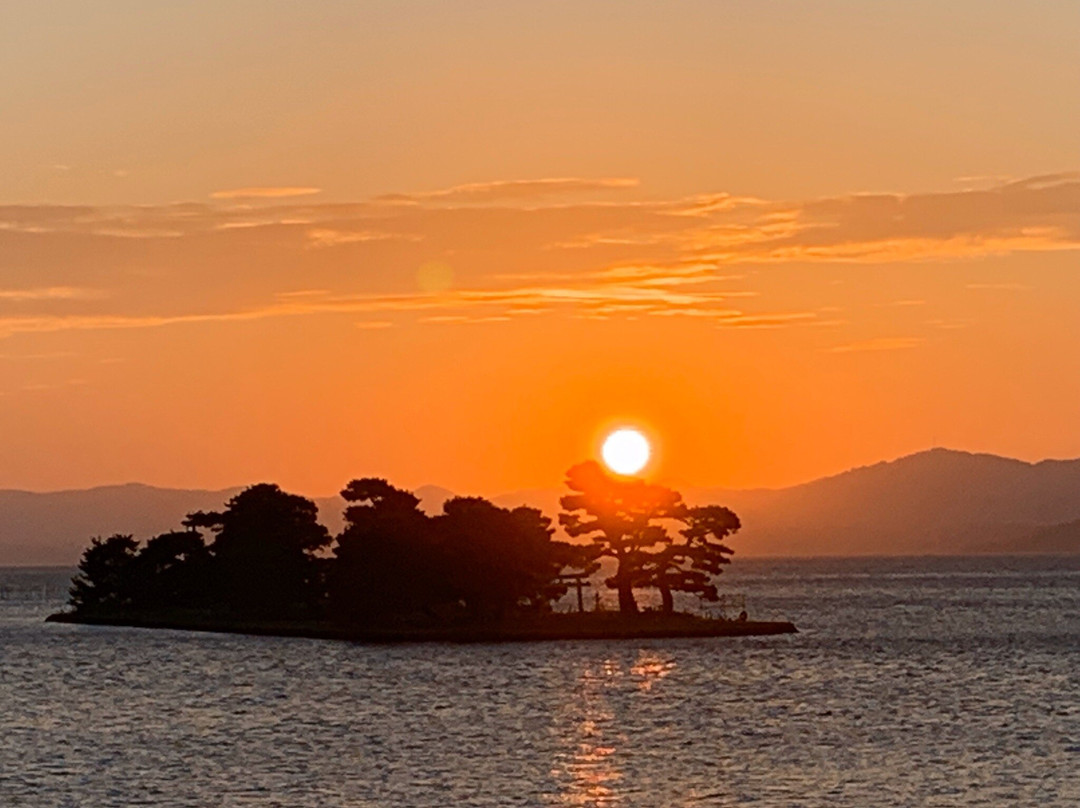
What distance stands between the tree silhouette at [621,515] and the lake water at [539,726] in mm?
9466

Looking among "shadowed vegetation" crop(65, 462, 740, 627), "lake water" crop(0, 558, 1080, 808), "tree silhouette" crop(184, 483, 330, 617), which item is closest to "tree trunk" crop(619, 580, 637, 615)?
"shadowed vegetation" crop(65, 462, 740, 627)

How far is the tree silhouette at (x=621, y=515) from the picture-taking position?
171 meters

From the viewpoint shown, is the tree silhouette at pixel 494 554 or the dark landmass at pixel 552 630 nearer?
the dark landmass at pixel 552 630

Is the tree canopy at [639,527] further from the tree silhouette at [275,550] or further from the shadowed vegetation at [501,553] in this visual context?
the tree silhouette at [275,550]

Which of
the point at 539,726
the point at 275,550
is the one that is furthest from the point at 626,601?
the point at 539,726

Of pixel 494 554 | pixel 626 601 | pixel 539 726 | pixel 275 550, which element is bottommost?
pixel 539 726

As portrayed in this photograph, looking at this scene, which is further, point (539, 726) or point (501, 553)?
point (501, 553)

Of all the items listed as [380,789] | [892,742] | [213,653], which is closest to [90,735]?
[380,789]

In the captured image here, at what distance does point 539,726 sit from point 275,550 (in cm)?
9317

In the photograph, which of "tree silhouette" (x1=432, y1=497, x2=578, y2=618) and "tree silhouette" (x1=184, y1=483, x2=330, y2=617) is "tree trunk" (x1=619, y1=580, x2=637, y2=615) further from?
"tree silhouette" (x1=184, y1=483, x2=330, y2=617)

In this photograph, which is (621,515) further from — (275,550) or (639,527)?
(275,550)

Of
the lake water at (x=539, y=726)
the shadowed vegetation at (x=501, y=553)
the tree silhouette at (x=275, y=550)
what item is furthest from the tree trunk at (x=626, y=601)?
the tree silhouette at (x=275, y=550)

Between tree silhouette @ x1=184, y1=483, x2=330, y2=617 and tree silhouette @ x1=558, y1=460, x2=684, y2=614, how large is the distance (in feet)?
97.2

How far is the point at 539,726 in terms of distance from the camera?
100 metres
